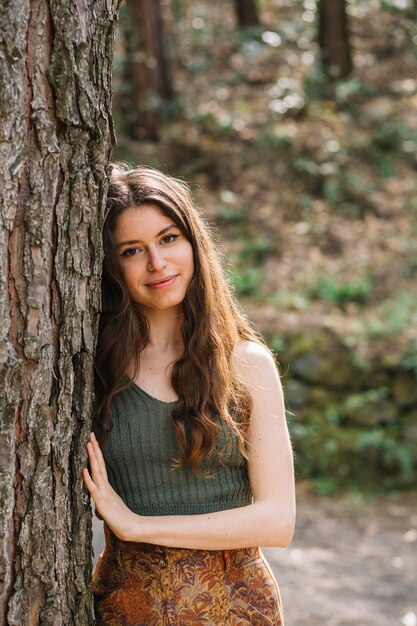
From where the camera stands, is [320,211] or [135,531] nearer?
[135,531]

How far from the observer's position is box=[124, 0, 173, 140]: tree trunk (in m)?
10.5

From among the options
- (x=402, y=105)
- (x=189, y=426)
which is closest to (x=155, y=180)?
(x=189, y=426)

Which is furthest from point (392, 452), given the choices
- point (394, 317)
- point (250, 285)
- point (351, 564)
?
point (250, 285)

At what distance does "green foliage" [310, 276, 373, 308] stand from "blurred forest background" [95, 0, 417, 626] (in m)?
0.02

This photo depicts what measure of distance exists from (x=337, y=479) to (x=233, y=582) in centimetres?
485

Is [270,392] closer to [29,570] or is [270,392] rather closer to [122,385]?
[122,385]

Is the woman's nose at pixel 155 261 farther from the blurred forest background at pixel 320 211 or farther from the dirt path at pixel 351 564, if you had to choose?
the dirt path at pixel 351 564

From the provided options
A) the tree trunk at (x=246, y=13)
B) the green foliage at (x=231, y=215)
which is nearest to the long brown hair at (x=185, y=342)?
the green foliage at (x=231, y=215)

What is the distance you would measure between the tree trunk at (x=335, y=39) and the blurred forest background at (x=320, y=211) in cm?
2

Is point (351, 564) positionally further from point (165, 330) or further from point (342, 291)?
point (165, 330)

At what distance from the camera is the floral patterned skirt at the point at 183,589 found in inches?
95.1

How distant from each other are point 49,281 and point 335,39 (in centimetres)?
1048

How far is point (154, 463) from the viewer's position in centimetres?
253

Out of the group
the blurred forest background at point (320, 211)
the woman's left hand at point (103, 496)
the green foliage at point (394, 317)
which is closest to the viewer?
the woman's left hand at point (103, 496)
